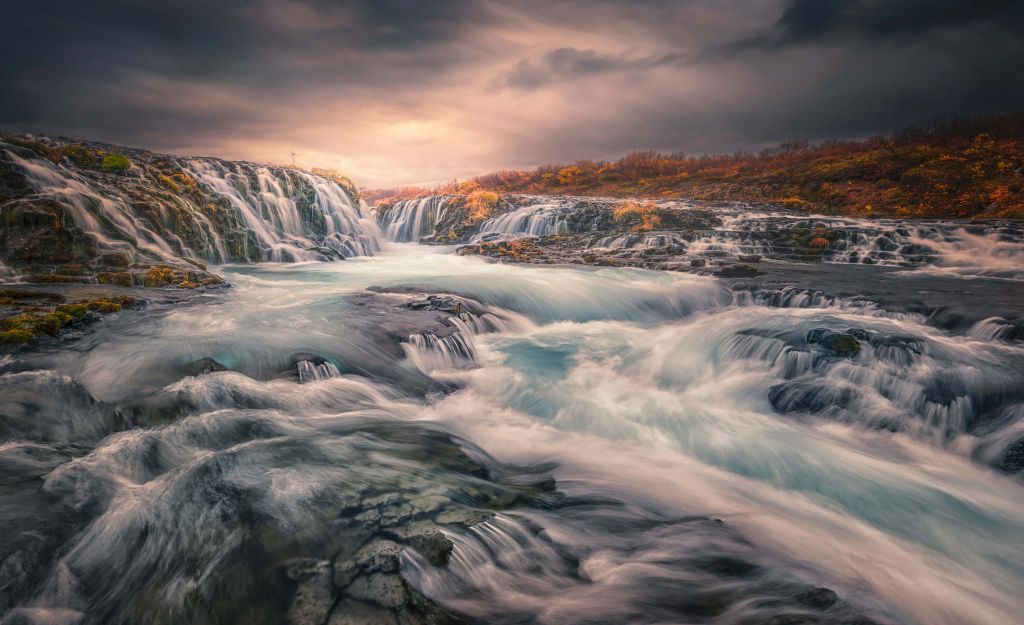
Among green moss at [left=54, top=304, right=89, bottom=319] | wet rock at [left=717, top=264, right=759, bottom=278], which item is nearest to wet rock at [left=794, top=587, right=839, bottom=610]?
green moss at [left=54, top=304, right=89, bottom=319]

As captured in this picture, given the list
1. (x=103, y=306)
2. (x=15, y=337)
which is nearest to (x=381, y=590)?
(x=15, y=337)

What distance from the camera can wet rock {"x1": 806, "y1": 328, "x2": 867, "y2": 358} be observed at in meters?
6.91

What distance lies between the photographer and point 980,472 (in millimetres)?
4965

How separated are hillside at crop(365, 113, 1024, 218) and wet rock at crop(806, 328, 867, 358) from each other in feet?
62.2

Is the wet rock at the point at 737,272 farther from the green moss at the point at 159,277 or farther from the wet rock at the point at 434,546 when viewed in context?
the green moss at the point at 159,277

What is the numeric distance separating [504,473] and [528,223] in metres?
21.8

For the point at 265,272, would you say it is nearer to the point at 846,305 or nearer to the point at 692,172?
the point at 846,305

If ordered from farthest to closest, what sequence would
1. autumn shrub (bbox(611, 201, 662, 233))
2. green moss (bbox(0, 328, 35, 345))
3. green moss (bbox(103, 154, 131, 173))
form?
autumn shrub (bbox(611, 201, 662, 233))
green moss (bbox(103, 154, 131, 173))
green moss (bbox(0, 328, 35, 345))

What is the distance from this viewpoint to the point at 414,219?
32375 millimetres

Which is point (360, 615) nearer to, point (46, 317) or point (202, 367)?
point (202, 367)

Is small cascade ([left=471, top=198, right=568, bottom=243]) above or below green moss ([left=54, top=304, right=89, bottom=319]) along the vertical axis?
above

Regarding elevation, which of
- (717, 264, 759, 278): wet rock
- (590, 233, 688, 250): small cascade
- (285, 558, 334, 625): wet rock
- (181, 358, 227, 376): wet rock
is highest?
(590, 233, 688, 250): small cascade

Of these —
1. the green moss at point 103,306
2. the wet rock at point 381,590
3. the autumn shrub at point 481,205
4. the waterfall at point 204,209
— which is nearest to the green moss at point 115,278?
the waterfall at point 204,209

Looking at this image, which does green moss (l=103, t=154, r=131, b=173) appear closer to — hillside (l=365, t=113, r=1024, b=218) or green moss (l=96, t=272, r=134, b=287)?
green moss (l=96, t=272, r=134, b=287)
